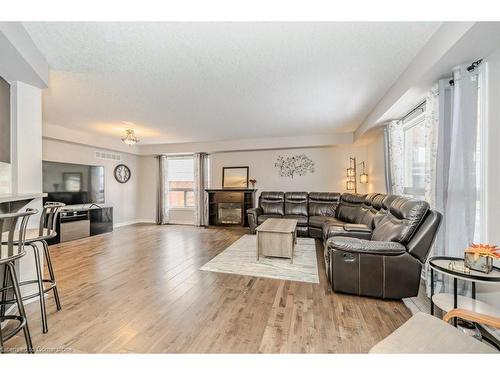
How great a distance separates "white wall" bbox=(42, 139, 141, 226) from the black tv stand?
64cm

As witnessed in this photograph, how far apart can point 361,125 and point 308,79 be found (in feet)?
8.43

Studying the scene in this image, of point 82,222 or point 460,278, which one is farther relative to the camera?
point 82,222

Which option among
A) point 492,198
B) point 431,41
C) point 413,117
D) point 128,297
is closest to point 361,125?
point 413,117

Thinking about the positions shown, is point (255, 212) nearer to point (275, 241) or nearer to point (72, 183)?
point (275, 241)

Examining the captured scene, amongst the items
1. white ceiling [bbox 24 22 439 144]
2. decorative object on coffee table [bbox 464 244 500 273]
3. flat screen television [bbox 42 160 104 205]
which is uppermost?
white ceiling [bbox 24 22 439 144]

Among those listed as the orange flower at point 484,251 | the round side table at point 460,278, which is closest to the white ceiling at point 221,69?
the orange flower at point 484,251

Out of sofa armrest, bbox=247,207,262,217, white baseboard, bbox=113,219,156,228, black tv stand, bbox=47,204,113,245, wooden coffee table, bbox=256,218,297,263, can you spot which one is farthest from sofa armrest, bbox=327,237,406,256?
white baseboard, bbox=113,219,156,228

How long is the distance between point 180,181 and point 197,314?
5.64 meters

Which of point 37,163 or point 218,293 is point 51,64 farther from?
point 218,293

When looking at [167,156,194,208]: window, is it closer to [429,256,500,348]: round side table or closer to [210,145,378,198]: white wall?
[210,145,378,198]: white wall

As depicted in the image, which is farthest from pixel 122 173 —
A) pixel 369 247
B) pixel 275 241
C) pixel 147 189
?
pixel 369 247

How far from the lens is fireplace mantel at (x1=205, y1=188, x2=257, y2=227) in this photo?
20.4 ft

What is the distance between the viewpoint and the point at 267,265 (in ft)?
10.6
